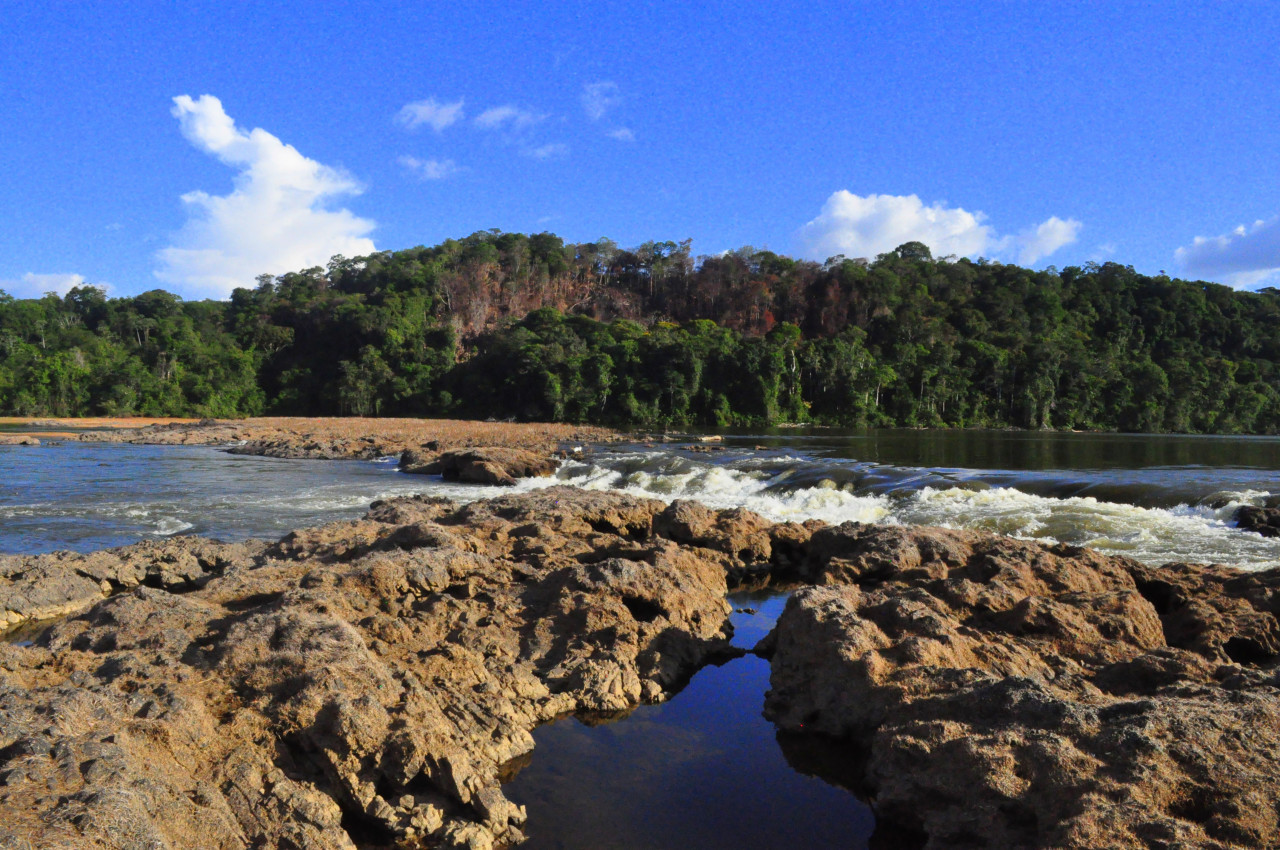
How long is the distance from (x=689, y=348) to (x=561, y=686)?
180 feet

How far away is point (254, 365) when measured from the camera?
242 feet

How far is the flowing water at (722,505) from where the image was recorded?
452 centimetres

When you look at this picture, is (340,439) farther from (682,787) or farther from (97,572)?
(682,787)

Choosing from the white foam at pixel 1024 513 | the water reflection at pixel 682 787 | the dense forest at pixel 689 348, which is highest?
the dense forest at pixel 689 348

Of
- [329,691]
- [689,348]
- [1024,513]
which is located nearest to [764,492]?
[1024,513]

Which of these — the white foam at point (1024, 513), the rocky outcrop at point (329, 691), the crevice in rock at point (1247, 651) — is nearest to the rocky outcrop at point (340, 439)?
the white foam at point (1024, 513)

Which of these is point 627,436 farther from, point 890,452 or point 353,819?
point 353,819

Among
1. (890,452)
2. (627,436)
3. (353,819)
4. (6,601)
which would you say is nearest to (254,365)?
(627,436)

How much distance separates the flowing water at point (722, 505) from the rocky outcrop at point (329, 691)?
1.41 feet

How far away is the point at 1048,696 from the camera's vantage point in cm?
401

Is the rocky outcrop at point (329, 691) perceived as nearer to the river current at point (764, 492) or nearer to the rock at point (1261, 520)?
the river current at point (764, 492)

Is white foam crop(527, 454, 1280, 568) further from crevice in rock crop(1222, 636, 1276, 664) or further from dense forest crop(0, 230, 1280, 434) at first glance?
dense forest crop(0, 230, 1280, 434)

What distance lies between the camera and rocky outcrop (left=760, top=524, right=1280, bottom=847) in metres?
3.24

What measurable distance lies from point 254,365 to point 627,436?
5064 cm
